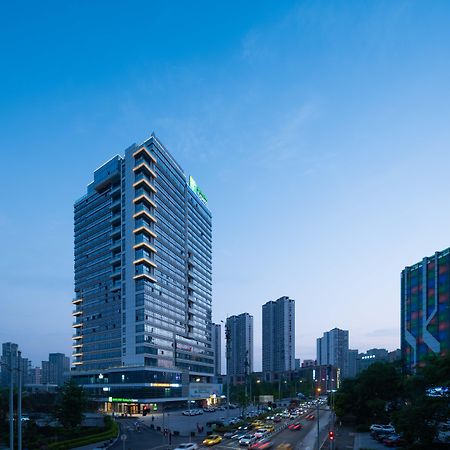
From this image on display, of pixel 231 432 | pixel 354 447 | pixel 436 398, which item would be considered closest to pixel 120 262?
pixel 231 432

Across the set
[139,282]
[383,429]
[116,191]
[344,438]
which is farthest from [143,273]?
[383,429]

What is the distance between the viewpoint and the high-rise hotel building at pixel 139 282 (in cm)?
13312

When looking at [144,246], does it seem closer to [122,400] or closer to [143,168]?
[143,168]

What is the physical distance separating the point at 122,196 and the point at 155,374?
52.4 meters

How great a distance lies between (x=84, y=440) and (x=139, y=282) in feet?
237

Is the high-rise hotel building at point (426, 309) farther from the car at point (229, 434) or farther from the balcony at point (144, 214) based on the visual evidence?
the balcony at point (144, 214)

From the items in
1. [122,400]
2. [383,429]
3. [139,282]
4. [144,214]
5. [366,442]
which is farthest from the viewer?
[144,214]

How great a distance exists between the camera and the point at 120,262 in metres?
141

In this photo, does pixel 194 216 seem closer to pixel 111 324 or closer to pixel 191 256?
pixel 191 256

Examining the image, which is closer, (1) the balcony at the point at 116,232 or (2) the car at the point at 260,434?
(2) the car at the point at 260,434

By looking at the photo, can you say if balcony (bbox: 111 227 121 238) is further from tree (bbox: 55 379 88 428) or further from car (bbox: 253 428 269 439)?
car (bbox: 253 428 269 439)

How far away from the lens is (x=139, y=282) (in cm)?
13362

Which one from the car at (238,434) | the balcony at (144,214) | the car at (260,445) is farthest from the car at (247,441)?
the balcony at (144,214)

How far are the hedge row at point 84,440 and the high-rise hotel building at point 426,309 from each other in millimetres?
60842
